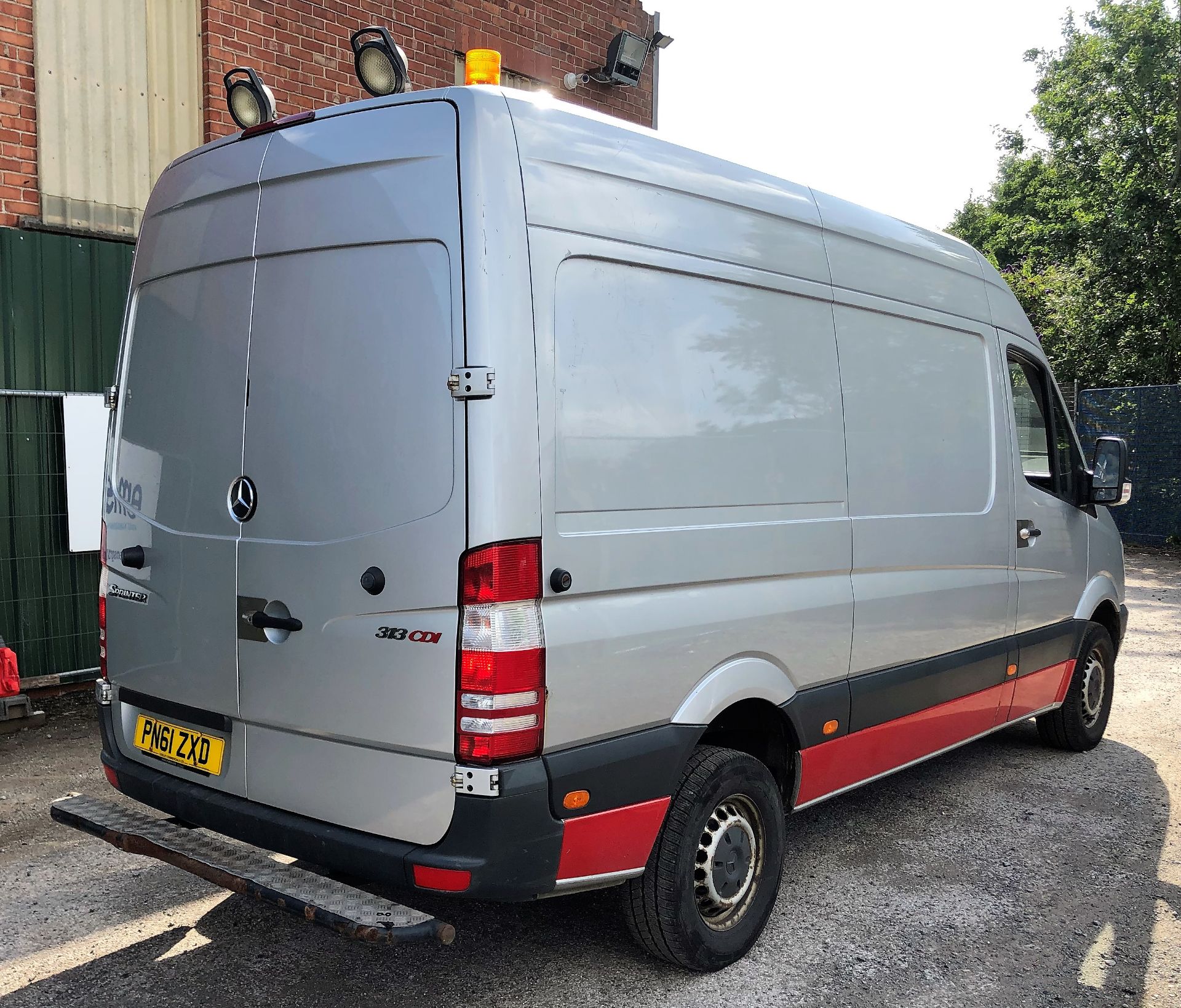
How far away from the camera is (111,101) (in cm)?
702

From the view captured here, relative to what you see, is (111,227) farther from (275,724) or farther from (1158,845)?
(1158,845)

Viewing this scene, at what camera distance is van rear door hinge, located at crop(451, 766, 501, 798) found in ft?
8.86

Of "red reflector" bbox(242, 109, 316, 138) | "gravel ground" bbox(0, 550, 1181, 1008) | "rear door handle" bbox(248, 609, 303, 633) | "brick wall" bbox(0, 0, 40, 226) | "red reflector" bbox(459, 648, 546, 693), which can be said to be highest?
"brick wall" bbox(0, 0, 40, 226)

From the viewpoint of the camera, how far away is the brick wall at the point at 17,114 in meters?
6.43

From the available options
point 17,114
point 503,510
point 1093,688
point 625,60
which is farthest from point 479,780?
point 625,60

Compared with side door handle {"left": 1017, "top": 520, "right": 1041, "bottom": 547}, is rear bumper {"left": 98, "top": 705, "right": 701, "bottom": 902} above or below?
below

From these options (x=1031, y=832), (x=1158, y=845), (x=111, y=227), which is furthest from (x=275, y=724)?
(x=111, y=227)

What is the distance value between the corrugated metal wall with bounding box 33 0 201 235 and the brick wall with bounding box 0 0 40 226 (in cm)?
5

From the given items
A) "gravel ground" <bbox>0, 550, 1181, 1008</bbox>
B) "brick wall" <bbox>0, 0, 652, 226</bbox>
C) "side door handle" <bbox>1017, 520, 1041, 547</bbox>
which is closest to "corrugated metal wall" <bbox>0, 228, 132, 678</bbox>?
"brick wall" <bbox>0, 0, 652, 226</bbox>

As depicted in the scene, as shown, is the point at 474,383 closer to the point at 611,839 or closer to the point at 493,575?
the point at 493,575

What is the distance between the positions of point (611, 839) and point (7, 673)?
144 inches

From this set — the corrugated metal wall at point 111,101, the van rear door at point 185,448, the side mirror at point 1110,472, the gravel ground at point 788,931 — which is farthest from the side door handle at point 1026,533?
the corrugated metal wall at point 111,101

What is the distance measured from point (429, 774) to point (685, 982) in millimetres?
1216

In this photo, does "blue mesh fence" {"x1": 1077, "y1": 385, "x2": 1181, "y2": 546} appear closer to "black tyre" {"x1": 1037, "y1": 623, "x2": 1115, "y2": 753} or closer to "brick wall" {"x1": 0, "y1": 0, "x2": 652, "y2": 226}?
"brick wall" {"x1": 0, "y1": 0, "x2": 652, "y2": 226}
